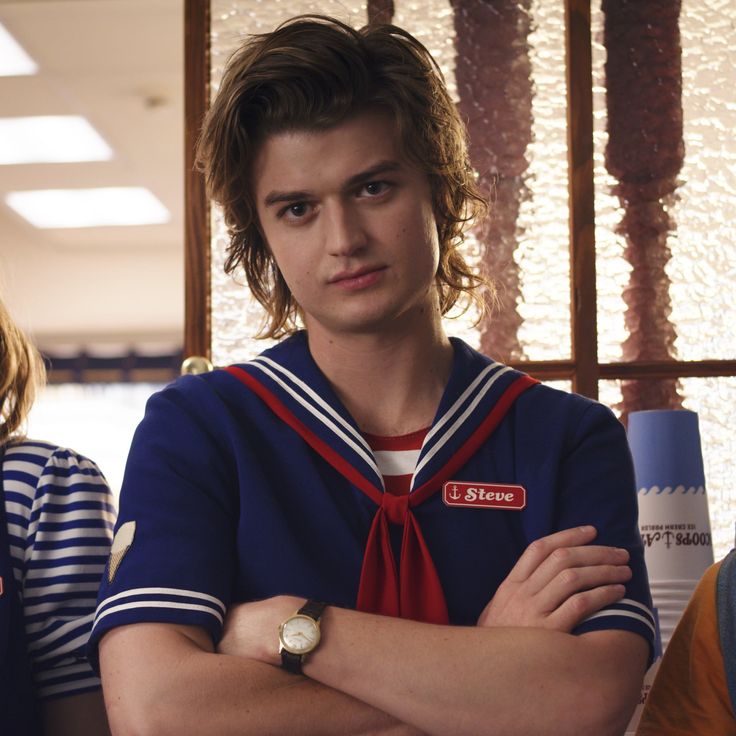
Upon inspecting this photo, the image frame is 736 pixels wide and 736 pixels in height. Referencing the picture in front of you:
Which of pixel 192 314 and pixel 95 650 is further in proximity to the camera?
pixel 192 314

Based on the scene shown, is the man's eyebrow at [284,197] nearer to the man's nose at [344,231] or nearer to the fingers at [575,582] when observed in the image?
the man's nose at [344,231]

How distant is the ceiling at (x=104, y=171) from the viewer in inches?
146

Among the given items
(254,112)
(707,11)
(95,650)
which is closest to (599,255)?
(707,11)

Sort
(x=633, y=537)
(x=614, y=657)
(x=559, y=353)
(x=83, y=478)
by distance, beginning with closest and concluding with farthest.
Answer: (x=614, y=657), (x=633, y=537), (x=83, y=478), (x=559, y=353)

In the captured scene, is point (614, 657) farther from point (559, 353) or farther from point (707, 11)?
point (707, 11)

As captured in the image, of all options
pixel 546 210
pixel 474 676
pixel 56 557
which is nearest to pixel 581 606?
pixel 474 676

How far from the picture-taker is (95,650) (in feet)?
4.11

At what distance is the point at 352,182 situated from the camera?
1.34 metres

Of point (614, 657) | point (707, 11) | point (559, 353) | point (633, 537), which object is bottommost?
point (614, 657)

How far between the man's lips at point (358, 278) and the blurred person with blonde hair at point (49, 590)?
1.42 feet

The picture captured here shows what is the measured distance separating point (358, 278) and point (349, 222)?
0.07m

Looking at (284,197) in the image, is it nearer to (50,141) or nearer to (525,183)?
(525,183)

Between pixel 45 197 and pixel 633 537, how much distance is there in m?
5.07

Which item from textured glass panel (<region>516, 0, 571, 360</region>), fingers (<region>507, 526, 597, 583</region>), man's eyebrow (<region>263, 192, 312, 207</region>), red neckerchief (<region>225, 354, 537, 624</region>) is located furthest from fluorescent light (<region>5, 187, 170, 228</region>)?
fingers (<region>507, 526, 597, 583</region>)
